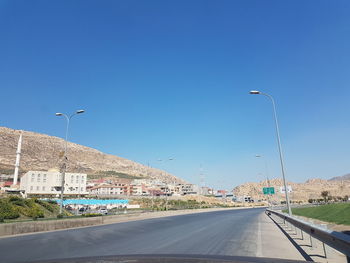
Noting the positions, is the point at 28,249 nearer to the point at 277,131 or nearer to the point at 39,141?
the point at 277,131

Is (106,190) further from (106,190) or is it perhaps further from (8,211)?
(8,211)

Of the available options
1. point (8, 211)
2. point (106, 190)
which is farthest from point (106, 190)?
point (8, 211)

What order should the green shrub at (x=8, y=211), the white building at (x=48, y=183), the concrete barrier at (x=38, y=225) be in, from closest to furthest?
1. the concrete barrier at (x=38, y=225)
2. the green shrub at (x=8, y=211)
3. the white building at (x=48, y=183)

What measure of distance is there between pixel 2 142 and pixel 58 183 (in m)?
94.9

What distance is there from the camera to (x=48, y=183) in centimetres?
9888

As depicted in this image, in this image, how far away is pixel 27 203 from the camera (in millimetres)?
31062

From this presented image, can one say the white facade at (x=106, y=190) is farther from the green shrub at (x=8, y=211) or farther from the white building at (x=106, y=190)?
the green shrub at (x=8, y=211)

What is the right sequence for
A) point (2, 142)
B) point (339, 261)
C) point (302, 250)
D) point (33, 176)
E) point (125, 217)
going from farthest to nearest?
point (2, 142)
point (33, 176)
point (125, 217)
point (302, 250)
point (339, 261)

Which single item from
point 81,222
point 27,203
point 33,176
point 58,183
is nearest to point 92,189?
point 58,183

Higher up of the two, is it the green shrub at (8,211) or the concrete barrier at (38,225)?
the green shrub at (8,211)

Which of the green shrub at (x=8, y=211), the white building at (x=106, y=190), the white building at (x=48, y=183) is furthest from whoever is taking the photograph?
the white building at (x=106, y=190)

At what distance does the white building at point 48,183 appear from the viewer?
302ft

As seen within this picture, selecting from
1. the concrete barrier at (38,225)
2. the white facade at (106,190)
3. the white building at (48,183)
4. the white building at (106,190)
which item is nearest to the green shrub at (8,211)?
the concrete barrier at (38,225)

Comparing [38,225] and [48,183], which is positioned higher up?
[48,183]
